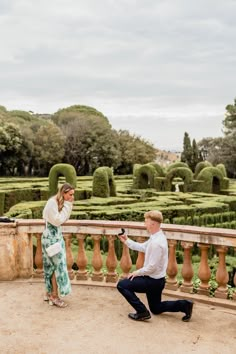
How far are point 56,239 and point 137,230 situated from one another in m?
1.13

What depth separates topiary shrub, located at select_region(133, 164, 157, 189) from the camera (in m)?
27.8

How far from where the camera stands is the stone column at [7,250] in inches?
237

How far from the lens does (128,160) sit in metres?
48.9

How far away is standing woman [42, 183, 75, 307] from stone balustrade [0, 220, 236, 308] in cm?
77

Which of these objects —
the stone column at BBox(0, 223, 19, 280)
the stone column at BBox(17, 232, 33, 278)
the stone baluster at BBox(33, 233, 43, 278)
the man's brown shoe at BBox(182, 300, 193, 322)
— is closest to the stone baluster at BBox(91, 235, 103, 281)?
the stone baluster at BBox(33, 233, 43, 278)

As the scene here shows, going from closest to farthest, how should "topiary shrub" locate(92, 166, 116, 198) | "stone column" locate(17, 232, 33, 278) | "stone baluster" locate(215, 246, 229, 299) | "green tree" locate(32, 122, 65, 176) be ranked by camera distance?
"stone baluster" locate(215, 246, 229, 299) < "stone column" locate(17, 232, 33, 278) < "topiary shrub" locate(92, 166, 116, 198) < "green tree" locate(32, 122, 65, 176)

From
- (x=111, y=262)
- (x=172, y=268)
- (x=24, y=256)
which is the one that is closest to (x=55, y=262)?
(x=111, y=262)

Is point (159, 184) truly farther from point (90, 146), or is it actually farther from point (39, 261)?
point (39, 261)

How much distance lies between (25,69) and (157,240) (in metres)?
32.7

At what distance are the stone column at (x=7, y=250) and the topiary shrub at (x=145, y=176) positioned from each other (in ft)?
72.1

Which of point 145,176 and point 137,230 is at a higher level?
point 145,176

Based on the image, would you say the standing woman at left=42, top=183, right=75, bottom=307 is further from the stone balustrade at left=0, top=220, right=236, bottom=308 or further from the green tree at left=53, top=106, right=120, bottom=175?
the green tree at left=53, top=106, right=120, bottom=175

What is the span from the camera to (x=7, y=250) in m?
6.05

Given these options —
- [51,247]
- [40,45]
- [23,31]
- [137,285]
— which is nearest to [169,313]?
[137,285]
